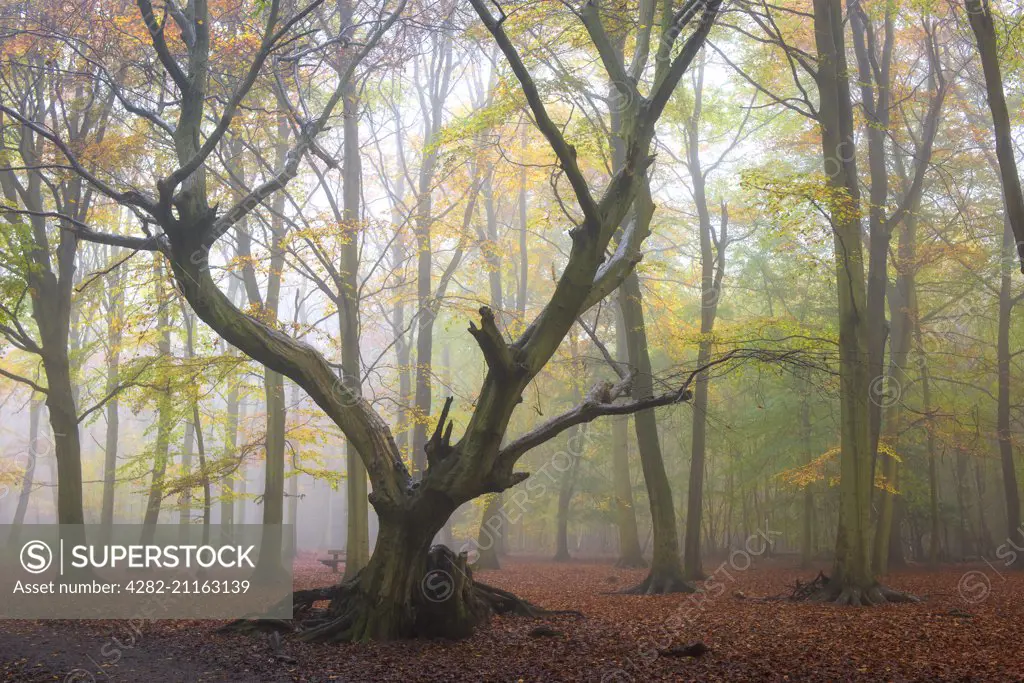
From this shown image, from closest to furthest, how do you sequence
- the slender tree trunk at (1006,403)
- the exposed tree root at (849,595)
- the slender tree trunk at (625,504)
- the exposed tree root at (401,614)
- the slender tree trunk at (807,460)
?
1. the exposed tree root at (401,614)
2. the exposed tree root at (849,595)
3. the slender tree trunk at (1006,403)
4. the slender tree trunk at (807,460)
5. the slender tree trunk at (625,504)

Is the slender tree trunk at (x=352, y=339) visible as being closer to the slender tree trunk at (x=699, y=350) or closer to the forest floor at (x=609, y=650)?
the forest floor at (x=609, y=650)

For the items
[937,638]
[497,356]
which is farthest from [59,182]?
[937,638]

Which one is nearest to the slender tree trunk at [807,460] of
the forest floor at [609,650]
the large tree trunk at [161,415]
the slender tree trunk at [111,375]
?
the forest floor at [609,650]

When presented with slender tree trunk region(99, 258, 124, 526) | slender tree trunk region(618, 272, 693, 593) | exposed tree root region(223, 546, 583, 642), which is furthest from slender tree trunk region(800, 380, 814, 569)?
slender tree trunk region(99, 258, 124, 526)

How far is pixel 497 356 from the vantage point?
635 cm

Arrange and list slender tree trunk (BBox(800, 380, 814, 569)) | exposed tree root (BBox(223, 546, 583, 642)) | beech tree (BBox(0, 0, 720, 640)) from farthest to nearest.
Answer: slender tree trunk (BBox(800, 380, 814, 569)), exposed tree root (BBox(223, 546, 583, 642)), beech tree (BBox(0, 0, 720, 640))

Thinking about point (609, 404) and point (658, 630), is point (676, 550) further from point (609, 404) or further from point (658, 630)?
point (609, 404)

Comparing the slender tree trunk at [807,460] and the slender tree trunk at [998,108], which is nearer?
the slender tree trunk at [998,108]

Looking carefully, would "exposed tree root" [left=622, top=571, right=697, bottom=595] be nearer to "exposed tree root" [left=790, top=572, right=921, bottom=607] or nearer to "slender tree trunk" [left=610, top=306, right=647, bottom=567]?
"exposed tree root" [left=790, top=572, right=921, bottom=607]

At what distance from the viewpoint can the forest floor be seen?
17.6ft

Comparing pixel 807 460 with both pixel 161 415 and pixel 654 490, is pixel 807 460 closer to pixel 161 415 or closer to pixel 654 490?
pixel 654 490

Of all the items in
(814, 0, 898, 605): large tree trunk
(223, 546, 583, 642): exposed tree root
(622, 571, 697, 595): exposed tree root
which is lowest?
(622, 571, 697, 595): exposed tree root

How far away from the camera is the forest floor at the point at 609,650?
5.38 meters

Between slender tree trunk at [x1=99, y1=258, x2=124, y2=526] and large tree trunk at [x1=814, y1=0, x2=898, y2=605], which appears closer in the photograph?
large tree trunk at [x1=814, y1=0, x2=898, y2=605]
